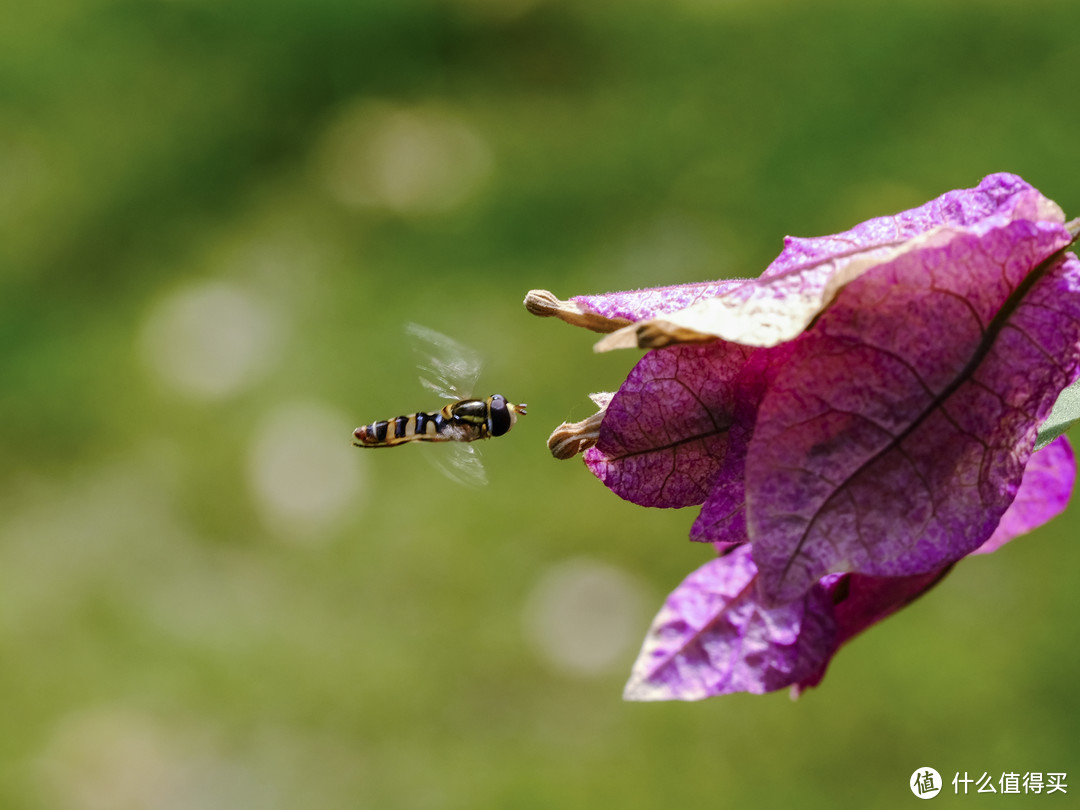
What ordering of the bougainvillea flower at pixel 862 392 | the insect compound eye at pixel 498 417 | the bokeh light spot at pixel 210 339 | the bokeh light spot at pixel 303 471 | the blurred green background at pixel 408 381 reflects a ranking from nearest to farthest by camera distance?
the bougainvillea flower at pixel 862 392
the insect compound eye at pixel 498 417
the blurred green background at pixel 408 381
the bokeh light spot at pixel 303 471
the bokeh light spot at pixel 210 339

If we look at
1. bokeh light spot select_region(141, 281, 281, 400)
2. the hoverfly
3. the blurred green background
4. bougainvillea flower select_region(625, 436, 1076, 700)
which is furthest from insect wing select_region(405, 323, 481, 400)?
bokeh light spot select_region(141, 281, 281, 400)

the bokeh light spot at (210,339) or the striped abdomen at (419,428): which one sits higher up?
the bokeh light spot at (210,339)

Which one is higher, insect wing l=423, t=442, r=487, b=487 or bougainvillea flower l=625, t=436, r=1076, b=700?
insect wing l=423, t=442, r=487, b=487

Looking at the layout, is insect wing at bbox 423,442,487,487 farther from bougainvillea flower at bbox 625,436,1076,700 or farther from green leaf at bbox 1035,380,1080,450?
green leaf at bbox 1035,380,1080,450

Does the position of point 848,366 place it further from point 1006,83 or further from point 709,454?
point 1006,83

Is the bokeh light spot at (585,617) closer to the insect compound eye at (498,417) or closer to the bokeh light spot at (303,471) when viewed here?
the bokeh light spot at (303,471)

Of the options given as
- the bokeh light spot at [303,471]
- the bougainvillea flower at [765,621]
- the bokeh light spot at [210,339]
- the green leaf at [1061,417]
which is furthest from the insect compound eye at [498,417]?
the bokeh light spot at [210,339]

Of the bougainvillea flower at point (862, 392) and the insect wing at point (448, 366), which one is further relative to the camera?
the insect wing at point (448, 366)

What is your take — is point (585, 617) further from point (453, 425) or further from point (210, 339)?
point (453, 425)
